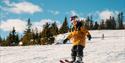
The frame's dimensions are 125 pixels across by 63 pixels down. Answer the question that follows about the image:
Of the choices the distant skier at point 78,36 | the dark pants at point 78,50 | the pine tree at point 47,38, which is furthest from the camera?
the pine tree at point 47,38

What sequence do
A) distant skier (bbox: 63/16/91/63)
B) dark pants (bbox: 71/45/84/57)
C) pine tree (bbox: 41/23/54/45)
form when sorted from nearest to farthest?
dark pants (bbox: 71/45/84/57), distant skier (bbox: 63/16/91/63), pine tree (bbox: 41/23/54/45)

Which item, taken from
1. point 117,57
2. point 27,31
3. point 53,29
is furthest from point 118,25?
point 117,57

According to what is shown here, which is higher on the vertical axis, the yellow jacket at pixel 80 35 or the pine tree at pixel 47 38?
the yellow jacket at pixel 80 35

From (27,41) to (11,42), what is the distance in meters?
5.30

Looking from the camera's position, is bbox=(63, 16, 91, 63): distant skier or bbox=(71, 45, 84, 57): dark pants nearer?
bbox=(71, 45, 84, 57): dark pants

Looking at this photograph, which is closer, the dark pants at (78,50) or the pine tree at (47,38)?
the dark pants at (78,50)

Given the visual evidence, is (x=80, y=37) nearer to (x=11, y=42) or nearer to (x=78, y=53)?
(x=78, y=53)

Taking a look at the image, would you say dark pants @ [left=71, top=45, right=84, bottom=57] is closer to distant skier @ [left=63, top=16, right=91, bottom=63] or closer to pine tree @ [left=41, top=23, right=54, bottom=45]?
distant skier @ [left=63, top=16, right=91, bottom=63]

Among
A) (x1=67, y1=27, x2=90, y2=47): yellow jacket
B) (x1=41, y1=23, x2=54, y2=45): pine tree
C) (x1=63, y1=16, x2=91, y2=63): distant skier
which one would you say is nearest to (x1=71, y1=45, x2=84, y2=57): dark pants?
(x1=63, y1=16, x2=91, y2=63): distant skier

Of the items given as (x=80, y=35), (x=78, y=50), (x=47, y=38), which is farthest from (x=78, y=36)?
(x=47, y=38)

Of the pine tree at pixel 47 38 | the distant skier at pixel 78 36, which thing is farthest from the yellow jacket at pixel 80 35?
the pine tree at pixel 47 38

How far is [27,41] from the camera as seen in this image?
111938 mm

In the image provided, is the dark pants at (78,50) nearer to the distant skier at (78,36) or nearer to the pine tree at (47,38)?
the distant skier at (78,36)

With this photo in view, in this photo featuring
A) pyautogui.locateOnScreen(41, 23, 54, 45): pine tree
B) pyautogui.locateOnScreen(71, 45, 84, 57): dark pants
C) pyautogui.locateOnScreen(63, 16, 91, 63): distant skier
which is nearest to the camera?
pyautogui.locateOnScreen(71, 45, 84, 57): dark pants
